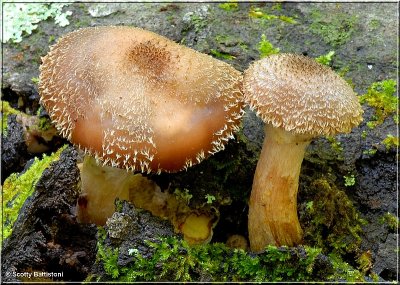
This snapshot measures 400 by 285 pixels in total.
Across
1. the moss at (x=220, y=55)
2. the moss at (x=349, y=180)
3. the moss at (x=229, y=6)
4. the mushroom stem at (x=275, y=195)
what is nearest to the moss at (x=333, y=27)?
the moss at (x=229, y=6)

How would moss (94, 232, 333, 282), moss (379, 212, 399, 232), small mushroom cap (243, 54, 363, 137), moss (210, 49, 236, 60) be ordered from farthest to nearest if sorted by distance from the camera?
moss (210, 49, 236, 60) → moss (379, 212, 399, 232) → moss (94, 232, 333, 282) → small mushroom cap (243, 54, 363, 137)

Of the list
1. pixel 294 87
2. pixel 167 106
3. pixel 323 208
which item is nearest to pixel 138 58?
pixel 167 106

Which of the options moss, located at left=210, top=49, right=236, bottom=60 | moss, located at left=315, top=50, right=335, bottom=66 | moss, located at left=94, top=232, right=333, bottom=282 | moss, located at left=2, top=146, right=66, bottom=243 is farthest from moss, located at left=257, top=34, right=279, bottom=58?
moss, located at left=2, top=146, right=66, bottom=243

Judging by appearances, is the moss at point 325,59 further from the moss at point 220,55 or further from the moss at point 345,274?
the moss at point 345,274

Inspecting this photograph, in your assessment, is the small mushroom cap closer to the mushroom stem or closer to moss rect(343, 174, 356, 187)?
the mushroom stem

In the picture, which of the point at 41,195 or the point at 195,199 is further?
A: the point at 195,199

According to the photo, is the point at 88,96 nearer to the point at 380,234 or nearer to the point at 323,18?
the point at 380,234

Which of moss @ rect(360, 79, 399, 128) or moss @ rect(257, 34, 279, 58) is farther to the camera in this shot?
moss @ rect(257, 34, 279, 58)
